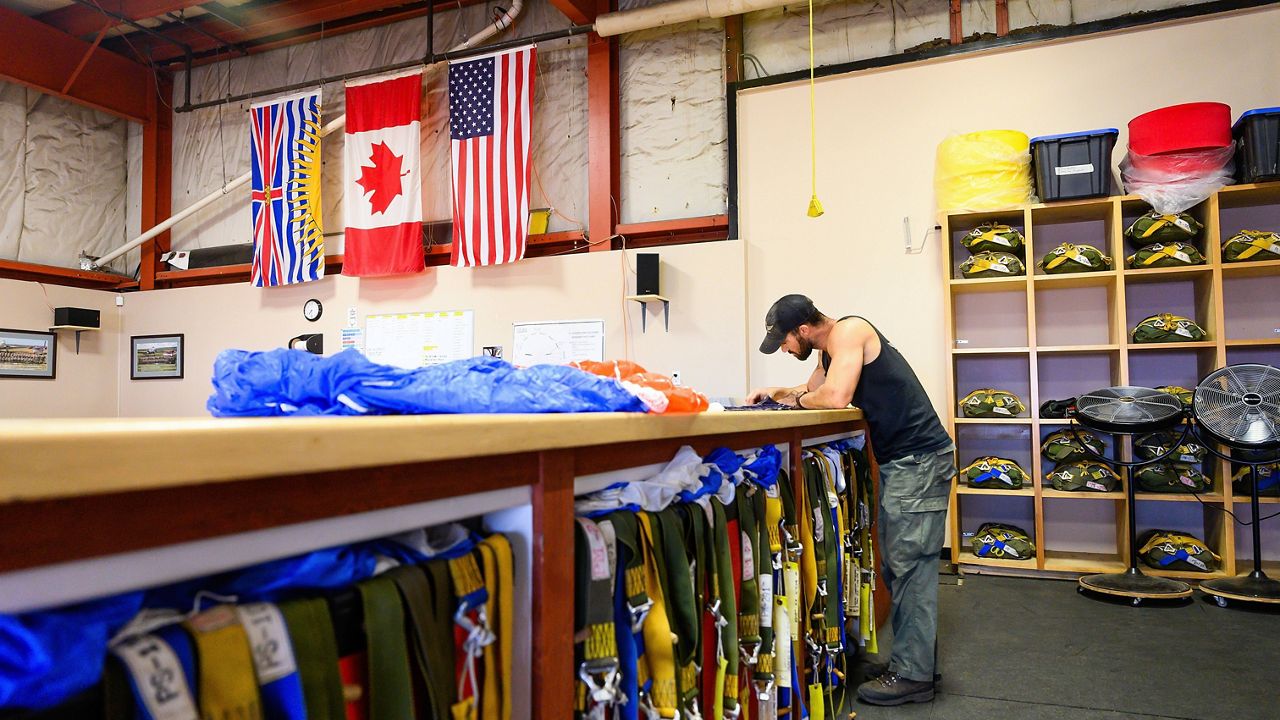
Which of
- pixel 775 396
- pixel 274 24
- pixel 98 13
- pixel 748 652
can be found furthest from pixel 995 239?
pixel 98 13

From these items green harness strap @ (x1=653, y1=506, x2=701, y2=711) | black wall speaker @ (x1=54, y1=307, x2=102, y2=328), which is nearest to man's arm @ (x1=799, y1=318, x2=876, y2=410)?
green harness strap @ (x1=653, y1=506, x2=701, y2=711)

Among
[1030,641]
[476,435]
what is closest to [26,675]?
[476,435]

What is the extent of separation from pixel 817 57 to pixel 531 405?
17.4 ft

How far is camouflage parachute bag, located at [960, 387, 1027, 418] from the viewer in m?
4.66

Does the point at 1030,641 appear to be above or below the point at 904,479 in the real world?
below

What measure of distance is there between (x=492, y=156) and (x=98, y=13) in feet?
13.7

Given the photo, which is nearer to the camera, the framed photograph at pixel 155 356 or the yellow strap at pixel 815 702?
the yellow strap at pixel 815 702

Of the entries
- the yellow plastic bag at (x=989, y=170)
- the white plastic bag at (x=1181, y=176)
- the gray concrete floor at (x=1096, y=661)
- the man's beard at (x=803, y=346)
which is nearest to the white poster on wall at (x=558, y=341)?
the man's beard at (x=803, y=346)

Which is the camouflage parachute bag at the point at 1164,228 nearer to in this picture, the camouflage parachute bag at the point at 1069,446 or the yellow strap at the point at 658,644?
the camouflage parachute bag at the point at 1069,446

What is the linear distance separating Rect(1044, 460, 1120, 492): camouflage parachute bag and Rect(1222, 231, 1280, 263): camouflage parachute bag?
140cm

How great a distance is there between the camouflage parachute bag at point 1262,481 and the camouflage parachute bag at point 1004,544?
1123mm

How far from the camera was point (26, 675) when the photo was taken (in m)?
0.52

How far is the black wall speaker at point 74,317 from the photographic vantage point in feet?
22.8

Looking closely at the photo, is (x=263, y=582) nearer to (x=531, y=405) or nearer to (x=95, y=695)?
(x=95, y=695)
